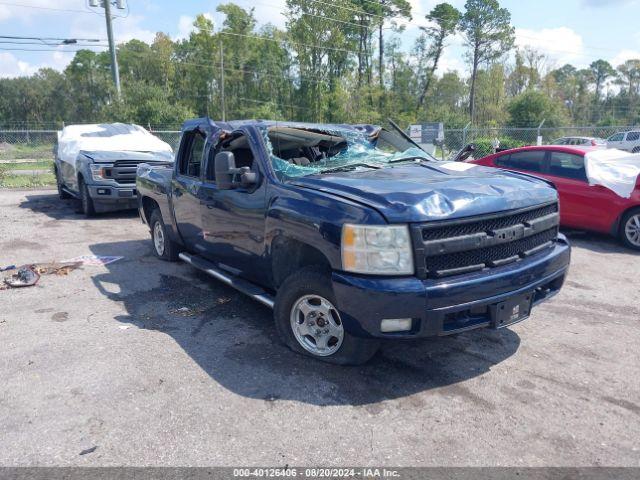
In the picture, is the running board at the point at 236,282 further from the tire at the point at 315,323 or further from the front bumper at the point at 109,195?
the front bumper at the point at 109,195

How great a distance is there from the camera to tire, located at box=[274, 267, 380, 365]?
359 centimetres

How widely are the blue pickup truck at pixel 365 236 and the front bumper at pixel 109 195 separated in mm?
5318

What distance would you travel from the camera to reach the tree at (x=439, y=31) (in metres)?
52.5

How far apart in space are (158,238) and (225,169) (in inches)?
127

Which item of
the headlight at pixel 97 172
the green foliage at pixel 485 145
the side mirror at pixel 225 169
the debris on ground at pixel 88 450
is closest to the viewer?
the debris on ground at pixel 88 450

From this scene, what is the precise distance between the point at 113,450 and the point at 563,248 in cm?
362

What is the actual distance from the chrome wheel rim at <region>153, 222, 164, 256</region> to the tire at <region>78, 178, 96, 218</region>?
377 centimetres

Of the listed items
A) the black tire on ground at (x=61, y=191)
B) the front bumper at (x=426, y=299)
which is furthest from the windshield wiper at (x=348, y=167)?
the black tire on ground at (x=61, y=191)

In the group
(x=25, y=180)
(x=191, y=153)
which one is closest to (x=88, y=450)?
(x=191, y=153)

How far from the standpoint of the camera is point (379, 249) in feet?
10.6

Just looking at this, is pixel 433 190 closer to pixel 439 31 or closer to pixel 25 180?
pixel 25 180

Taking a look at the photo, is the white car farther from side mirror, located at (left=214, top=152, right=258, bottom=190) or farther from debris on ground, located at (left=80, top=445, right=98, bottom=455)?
debris on ground, located at (left=80, top=445, right=98, bottom=455)

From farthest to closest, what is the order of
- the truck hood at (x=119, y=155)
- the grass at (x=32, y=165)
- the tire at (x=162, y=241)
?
1. the grass at (x=32, y=165)
2. the truck hood at (x=119, y=155)
3. the tire at (x=162, y=241)

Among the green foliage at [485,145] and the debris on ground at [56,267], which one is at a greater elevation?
the green foliage at [485,145]
